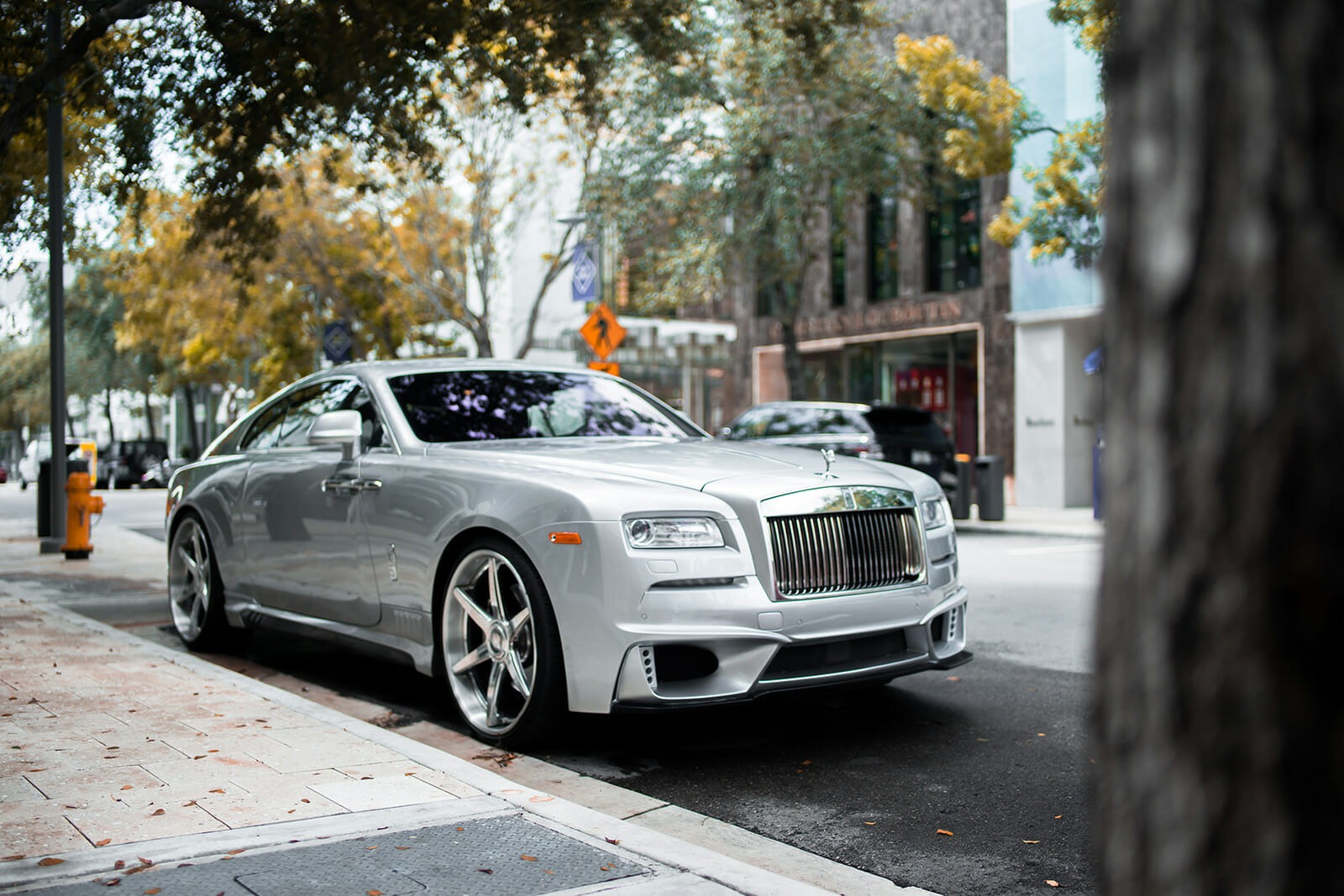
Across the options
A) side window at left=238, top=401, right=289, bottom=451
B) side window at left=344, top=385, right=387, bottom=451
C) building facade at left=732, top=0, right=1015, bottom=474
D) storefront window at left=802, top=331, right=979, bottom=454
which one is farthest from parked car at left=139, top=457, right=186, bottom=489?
side window at left=344, top=385, right=387, bottom=451

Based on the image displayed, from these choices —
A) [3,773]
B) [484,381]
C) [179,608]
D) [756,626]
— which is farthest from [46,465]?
[756,626]

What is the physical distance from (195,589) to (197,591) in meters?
0.07

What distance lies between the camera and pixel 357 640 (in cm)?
604

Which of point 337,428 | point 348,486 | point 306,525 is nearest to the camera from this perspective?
point 337,428

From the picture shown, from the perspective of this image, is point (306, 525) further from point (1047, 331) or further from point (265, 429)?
point (1047, 331)

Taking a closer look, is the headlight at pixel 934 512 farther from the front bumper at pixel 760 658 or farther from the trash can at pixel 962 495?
the trash can at pixel 962 495

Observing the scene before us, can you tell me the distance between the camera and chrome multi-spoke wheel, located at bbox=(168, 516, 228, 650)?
24.5 feet

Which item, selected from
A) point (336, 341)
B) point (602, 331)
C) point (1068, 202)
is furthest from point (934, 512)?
point (336, 341)

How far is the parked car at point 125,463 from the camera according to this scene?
4291 centimetres

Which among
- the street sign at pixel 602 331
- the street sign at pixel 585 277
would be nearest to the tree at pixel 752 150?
the street sign at pixel 585 277

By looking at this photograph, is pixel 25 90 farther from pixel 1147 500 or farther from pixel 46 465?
pixel 1147 500

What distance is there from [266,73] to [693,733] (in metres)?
7.37

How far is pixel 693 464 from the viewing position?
17.5ft

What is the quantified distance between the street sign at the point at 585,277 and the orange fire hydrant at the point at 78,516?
20.9ft
